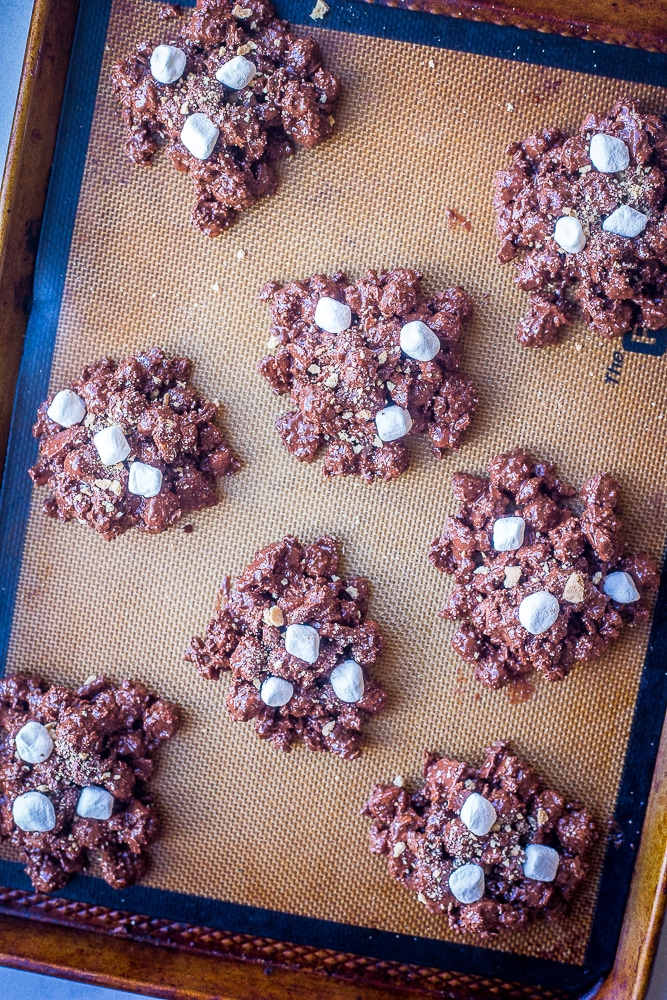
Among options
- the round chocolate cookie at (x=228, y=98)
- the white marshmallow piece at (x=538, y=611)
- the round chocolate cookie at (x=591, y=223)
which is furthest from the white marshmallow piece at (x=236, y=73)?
the white marshmallow piece at (x=538, y=611)

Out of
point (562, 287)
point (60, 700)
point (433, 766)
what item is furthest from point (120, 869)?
point (562, 287)

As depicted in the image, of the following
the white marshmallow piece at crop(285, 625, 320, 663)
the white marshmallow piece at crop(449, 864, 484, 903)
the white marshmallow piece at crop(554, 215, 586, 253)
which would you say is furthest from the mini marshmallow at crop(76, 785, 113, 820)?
the white marshmallow piece at crop(554, 215, 586, 253)

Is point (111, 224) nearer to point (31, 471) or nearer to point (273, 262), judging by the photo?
point (273, 262)

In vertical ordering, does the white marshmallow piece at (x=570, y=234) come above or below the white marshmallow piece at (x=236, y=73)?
below

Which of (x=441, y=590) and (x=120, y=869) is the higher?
(x=441, y=590)

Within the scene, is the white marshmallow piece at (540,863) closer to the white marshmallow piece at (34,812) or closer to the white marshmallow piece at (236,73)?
the white marshmallow piece at (34,812)

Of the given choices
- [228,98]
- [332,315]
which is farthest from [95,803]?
[228,98]
